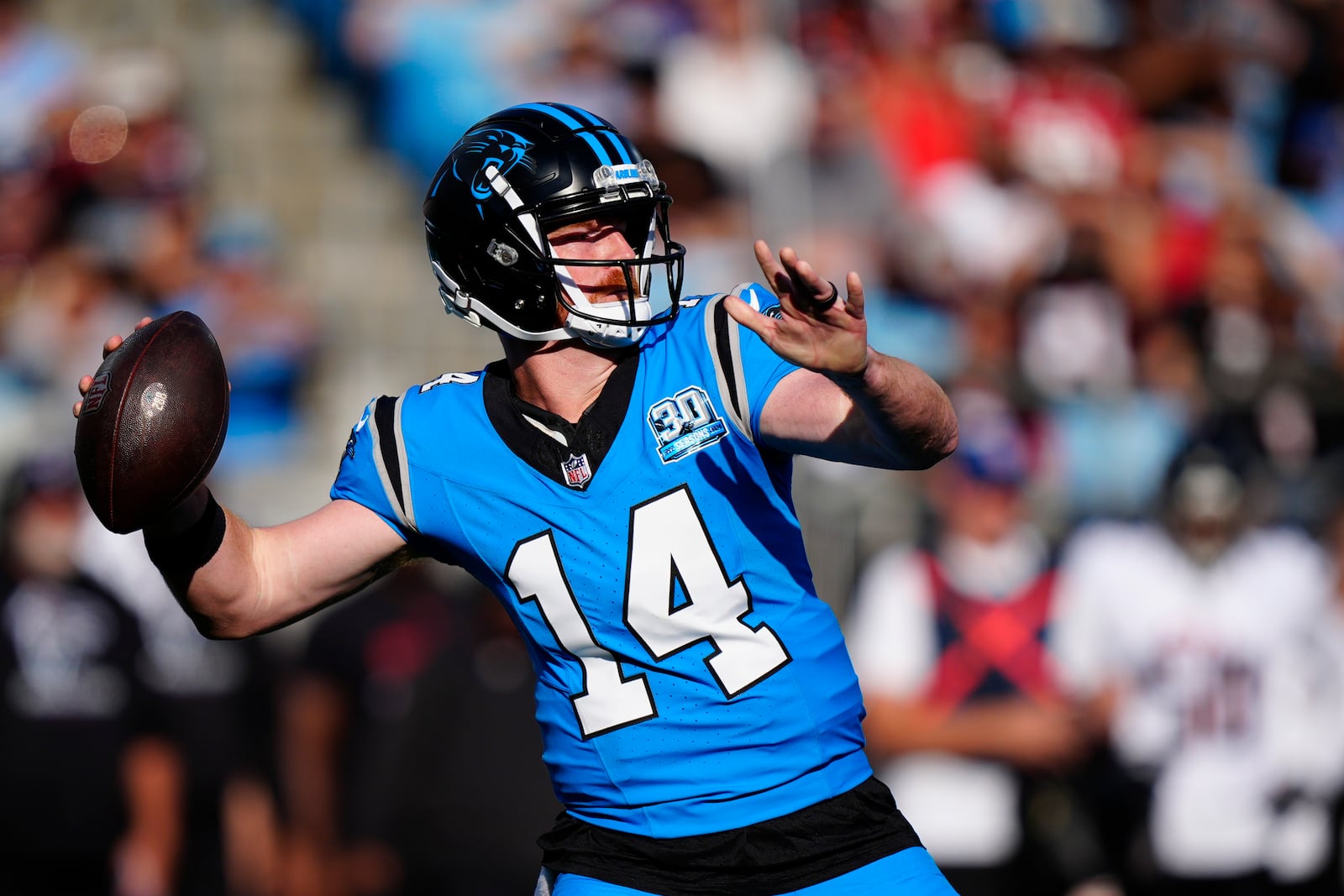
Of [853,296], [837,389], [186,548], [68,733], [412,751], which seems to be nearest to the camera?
[853,296]

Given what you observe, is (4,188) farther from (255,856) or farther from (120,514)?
(120,514)

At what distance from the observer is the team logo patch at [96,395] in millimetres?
3301

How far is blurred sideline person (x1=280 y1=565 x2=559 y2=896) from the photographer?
6.94m

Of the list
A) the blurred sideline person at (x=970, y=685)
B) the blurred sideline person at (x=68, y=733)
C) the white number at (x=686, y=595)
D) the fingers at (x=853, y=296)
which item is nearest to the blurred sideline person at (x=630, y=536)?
the white number at (x=686, y=595)

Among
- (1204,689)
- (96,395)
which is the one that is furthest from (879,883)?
(1204,689)

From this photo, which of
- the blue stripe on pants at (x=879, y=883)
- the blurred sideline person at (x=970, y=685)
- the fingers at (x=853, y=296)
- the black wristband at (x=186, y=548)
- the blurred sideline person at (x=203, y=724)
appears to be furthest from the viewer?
the blurred sideline person at (x=203, y=724)

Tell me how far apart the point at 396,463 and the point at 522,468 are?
0.30 metres

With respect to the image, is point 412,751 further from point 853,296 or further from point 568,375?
point 853,296

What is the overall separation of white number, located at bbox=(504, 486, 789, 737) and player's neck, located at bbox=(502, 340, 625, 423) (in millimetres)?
328

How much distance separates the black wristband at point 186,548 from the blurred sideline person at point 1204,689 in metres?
3.72

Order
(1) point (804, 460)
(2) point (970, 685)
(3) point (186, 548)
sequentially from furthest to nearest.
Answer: (1) point (804, 460) < (2) point (970, 685) < (3) point (186, 548)

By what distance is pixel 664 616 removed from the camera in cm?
315

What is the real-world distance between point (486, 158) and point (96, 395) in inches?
36.3

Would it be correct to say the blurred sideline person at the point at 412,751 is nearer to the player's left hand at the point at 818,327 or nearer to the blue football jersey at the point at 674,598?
the blue football jersey at the point at 674,598
